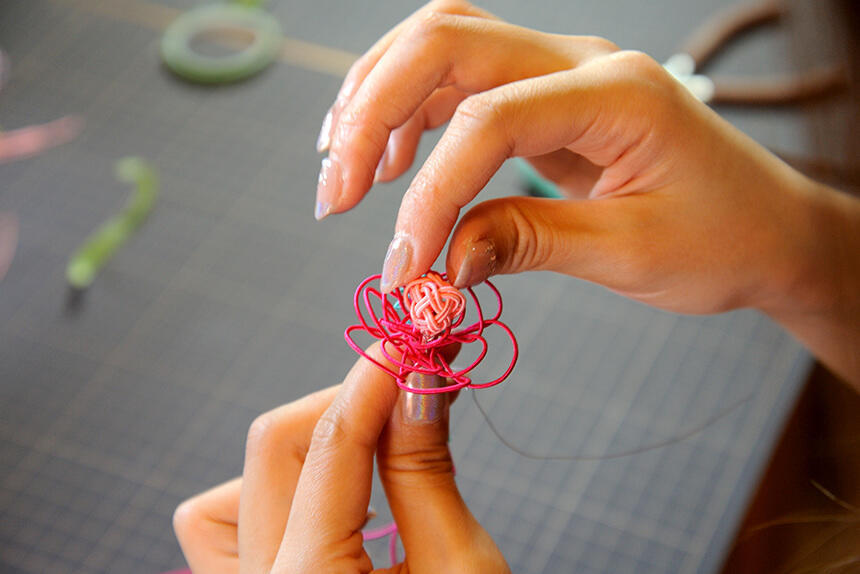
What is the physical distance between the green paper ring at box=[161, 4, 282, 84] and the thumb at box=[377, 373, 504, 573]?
2.80 ft

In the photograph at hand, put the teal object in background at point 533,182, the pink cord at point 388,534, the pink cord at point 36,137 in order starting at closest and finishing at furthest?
the pink cord at point 388,534 < the teal object in background at point 533,182 < the pink cord at point 36,137

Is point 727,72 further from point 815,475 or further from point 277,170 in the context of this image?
point 815,475

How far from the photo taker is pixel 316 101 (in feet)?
Result: 4.20

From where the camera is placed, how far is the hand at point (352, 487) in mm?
567

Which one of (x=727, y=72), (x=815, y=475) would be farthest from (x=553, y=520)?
(x=727, y=72)

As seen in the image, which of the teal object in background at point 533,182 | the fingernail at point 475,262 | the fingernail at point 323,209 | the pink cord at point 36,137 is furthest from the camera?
the pink cord at point 36,137

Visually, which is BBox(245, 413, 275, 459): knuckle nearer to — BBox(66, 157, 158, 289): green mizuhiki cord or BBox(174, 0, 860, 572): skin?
BBox(174, 0, 860, 572): skin

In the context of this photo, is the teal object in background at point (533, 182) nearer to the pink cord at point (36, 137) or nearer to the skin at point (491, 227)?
the skin at point (491, 227)

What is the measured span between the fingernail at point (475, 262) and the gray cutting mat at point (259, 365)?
1.30ft

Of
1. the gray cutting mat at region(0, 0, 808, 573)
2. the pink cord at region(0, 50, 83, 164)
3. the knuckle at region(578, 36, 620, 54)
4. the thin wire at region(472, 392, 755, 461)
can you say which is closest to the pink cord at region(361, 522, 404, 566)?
the gray cutting mat at region(0, 0, 808, 573)

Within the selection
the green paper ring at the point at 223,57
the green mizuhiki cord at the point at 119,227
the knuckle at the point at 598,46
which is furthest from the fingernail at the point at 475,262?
the green paper ring at the point at 223,57

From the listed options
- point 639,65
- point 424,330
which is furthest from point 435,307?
point 639,65

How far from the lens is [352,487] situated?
0.57m

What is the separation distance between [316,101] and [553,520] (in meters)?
0.70
